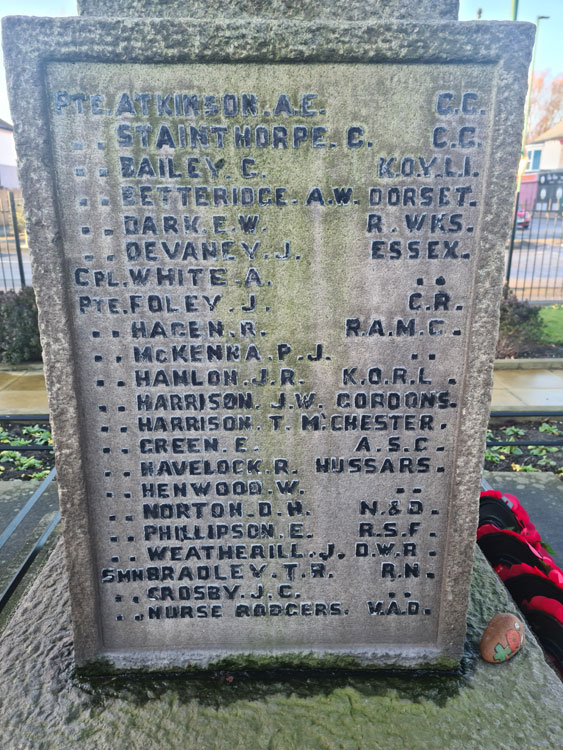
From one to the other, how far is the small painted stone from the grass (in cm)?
819

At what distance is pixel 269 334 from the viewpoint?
1987 mm

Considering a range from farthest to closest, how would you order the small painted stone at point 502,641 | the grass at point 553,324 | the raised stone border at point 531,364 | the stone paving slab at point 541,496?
the grass at point 553,324, the raised stone border at point 531,364, the stone paving slab at point 541,496, the small painted stone at point 502,641

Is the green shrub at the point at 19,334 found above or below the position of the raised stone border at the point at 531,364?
above

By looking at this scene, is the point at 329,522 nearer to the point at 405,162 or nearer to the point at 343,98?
the point at 405,162

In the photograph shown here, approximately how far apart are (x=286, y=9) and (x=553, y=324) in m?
10.3

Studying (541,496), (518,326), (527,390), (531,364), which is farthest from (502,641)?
(518,326)

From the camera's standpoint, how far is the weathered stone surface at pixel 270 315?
176 centimetres

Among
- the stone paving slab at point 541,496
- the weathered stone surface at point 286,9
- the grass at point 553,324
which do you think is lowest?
the stone paving slab at point 541,496

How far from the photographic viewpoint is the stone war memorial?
1.77m


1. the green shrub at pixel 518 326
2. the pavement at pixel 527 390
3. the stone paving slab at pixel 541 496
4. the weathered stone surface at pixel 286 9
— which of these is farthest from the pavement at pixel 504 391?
the weathered stone surface at pixel 286 9

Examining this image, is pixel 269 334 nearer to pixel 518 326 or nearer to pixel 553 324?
pixel 518 326

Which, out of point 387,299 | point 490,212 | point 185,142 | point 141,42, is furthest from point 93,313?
point 490,212

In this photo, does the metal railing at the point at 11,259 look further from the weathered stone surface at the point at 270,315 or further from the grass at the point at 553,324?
the grass at the point at 553,324

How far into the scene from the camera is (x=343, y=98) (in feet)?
5.85
